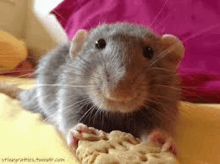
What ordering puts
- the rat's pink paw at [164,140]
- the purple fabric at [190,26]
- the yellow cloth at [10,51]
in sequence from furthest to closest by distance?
the yellow cloth at [10,51], the purple fabric at [190,26], the rat's pink paw at [164,140]

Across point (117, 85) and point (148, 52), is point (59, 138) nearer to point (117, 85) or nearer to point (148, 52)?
point (117, 85)

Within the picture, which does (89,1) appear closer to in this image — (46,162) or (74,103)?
(74,103)

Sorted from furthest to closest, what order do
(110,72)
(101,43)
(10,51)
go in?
(10,51)
(101,43)
(110,72)

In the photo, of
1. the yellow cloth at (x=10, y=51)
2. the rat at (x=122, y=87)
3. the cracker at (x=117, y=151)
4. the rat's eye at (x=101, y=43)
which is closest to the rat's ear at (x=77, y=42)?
the rat at (x=122, y=87)

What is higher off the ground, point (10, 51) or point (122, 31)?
point (122, 31)

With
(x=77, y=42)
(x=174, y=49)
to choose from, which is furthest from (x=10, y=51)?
(x=174, y=49)

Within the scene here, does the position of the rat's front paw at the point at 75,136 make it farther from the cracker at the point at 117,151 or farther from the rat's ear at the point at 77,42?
the rat's ear at the point at 77,42

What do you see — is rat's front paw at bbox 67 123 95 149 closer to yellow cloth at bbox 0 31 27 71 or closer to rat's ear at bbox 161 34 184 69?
rat's ear at bbox 161 34 184 69
